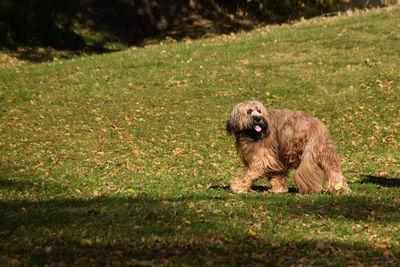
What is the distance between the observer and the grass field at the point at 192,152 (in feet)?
23.9

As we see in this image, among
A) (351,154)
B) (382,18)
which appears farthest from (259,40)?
(351,154)

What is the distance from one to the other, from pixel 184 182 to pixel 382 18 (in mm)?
21267

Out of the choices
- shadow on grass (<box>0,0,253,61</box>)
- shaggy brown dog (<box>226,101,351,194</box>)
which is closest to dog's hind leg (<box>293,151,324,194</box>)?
shaggy brown dog (<box>226,101,351,194</box>)

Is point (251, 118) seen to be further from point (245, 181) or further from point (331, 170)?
point (331, 170)

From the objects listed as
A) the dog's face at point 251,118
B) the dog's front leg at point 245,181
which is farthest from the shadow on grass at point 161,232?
the dog's face at point 251,118

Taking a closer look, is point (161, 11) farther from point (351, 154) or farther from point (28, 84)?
point (351, 154)

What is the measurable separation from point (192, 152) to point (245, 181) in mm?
5361

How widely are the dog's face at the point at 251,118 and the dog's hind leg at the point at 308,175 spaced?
93cm

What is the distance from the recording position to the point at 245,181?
10.7 meters

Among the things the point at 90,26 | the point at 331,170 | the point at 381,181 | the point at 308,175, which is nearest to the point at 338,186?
the point at 331,170

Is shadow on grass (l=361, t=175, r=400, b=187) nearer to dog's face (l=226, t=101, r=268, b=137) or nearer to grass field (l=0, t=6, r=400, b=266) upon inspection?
grass field (l=0, t=6, r=400, b=266)

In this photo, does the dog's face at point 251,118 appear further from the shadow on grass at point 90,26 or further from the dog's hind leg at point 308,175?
the shadow on grass at point 90,26

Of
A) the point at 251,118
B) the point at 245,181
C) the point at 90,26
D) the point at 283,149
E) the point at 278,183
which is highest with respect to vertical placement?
the point at 251,118

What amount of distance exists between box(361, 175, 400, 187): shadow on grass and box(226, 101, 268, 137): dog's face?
3342 millimetres
